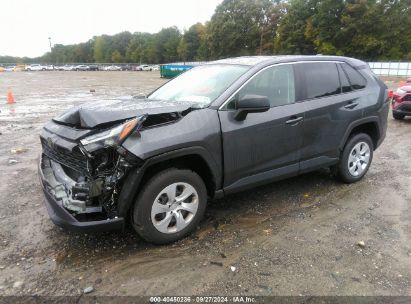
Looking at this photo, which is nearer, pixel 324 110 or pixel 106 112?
pixel 106 112

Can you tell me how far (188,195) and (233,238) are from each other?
0.68 metres

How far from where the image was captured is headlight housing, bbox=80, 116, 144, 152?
2.96 meters

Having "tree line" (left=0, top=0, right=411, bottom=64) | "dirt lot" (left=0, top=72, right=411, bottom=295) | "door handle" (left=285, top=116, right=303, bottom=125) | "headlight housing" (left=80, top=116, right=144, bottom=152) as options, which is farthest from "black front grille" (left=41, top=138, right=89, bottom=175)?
"tree line" (left=0, top=0, right=411, bottom=64)

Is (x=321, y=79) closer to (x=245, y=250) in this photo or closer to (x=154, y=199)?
(x=245, y=250)

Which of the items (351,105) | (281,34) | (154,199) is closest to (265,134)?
(154,199)

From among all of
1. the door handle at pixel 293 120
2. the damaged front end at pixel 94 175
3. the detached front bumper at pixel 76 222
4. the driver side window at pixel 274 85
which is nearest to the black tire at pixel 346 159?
the door handle at pixel 293 120

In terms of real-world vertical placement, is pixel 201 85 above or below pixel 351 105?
above

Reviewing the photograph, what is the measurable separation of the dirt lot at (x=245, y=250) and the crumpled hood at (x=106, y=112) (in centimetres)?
122

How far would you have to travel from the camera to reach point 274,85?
4.14 m

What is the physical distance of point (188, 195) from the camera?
3463 mm

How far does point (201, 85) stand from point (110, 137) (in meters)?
1.60

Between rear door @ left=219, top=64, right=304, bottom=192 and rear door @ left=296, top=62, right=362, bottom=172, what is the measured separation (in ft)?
0.57

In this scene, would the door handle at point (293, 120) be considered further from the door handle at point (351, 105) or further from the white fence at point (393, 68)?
the white fence at point (393, 68)

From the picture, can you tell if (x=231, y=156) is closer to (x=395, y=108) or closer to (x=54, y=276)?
(x=54, y=276)
